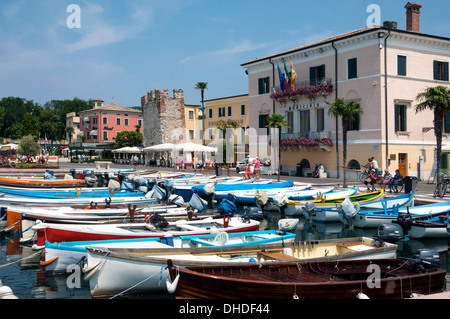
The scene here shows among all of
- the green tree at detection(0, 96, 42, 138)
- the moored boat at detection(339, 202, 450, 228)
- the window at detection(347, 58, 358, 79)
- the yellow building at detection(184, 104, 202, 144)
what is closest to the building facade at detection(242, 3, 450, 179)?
the window at detection(347, 58, 358, 79)

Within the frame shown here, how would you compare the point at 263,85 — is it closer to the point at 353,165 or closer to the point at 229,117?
the point at 353,165

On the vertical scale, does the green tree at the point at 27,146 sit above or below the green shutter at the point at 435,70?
below

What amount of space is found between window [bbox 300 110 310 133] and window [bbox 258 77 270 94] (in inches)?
227

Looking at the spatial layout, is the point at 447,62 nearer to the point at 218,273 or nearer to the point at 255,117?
the point at 255,117

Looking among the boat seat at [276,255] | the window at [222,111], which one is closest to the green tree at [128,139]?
the window at [222,111]

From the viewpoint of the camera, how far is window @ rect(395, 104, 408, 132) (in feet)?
113

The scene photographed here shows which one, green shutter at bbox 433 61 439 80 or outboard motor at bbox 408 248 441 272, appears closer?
outboard motor at bbox 408 248 441 272

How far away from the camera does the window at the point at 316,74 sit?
38.8m

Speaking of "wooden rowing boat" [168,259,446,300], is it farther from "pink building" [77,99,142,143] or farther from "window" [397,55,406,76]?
"pink building" [77,99,142,143]

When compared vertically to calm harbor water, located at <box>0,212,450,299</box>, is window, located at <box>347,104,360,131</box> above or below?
above

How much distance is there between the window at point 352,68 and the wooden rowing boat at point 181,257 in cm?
2601

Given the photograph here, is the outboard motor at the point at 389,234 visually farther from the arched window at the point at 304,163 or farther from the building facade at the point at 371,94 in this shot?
the arched window at the point at 304,163
